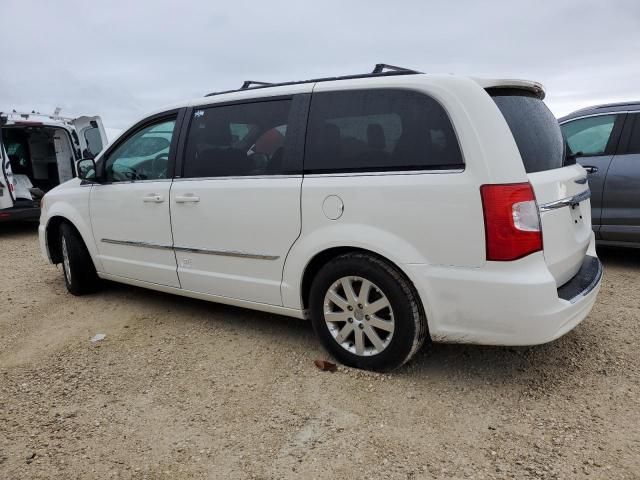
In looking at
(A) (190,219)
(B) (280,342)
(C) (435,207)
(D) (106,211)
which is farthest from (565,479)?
(D) (106,211)

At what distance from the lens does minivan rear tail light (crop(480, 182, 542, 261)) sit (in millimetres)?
2635

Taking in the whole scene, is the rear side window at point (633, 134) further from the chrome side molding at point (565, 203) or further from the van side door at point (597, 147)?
the chrome side molding at point (565, 203)

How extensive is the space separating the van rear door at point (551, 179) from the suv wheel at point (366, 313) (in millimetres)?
811

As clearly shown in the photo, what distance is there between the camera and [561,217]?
117 inches

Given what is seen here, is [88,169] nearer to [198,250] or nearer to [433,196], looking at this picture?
[198,250]

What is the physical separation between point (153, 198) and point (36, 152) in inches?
334

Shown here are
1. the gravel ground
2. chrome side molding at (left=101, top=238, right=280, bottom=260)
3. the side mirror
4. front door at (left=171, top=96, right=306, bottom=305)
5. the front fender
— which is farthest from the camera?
the front fender

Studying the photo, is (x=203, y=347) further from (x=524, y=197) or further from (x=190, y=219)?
(x=524, y=197)

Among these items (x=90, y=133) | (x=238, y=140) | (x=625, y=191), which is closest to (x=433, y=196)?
(x=238, y=140)

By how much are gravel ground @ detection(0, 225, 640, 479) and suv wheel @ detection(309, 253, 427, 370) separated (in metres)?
0.17

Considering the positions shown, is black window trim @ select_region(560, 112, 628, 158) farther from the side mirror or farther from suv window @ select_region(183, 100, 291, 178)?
the side mirror

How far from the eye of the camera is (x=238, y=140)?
3.71 meters

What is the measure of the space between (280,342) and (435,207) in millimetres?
1660

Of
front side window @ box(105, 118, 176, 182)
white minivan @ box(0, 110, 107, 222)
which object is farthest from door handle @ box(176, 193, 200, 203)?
white minivan @ box(0, 110, 107, 222)
